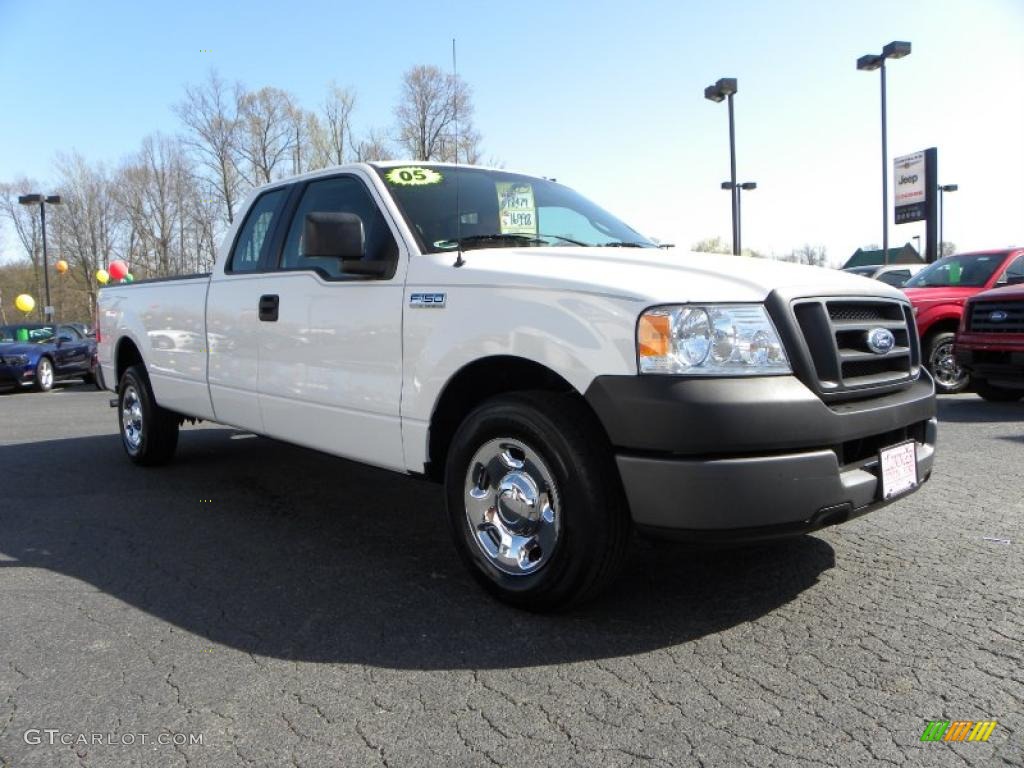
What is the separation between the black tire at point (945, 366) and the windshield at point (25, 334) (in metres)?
16.6

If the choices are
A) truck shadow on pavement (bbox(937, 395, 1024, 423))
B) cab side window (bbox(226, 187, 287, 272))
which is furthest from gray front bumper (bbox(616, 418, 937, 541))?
truck shadow on pavement (bbox(937, 395, 1024, 423))

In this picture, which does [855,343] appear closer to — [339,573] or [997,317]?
[339,573]

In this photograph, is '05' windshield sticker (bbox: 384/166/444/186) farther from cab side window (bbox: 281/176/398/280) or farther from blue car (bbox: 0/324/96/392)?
blue car (bbox: 0/324/96/392)

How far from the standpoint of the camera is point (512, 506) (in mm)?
3152

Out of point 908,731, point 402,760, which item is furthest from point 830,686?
point 402,760

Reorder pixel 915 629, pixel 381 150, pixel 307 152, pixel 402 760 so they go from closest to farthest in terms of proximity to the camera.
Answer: pixel 402 760 → pixel 915 629 → pixel 381 150 → pixel 307 152

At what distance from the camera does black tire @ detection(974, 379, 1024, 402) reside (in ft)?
30.7

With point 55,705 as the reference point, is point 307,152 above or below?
above

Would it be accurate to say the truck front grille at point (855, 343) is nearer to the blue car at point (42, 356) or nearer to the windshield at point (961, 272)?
the windshield at point (961, 272)

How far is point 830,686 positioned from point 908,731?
0.29 meters

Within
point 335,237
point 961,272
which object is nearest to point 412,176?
point 335,237

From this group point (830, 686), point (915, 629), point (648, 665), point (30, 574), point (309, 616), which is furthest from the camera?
point (30, 574)

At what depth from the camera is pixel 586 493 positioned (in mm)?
2840

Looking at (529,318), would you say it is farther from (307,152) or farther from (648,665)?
(307,152)
